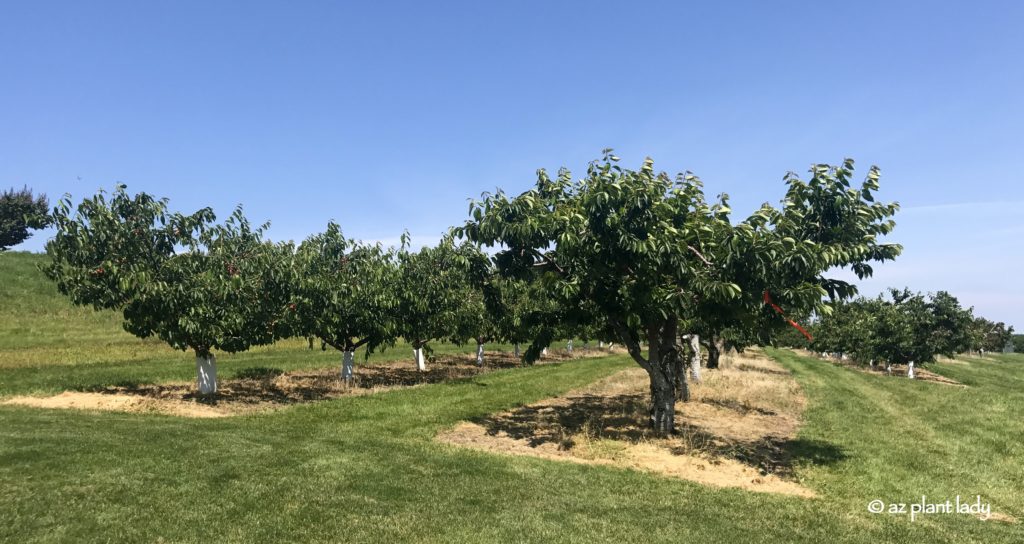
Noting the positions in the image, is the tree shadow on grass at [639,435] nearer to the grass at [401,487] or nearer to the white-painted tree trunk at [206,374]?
the grass at [401,487]

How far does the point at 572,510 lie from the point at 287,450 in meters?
6.22

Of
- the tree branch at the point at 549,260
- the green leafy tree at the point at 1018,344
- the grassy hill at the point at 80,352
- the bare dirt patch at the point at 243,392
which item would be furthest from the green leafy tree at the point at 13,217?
the green leafy tree at the point at 1018,344

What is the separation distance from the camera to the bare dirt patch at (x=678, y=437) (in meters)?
11.5

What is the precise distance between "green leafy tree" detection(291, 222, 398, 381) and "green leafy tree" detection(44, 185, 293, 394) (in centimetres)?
98

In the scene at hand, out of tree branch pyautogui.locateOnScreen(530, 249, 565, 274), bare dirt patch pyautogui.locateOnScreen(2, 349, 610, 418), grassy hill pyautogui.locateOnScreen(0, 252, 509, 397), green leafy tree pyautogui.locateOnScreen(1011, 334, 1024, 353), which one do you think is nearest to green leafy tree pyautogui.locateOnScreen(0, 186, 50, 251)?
grassy hill pyautogui.locateOnScreen(0, 252, 509, 397)

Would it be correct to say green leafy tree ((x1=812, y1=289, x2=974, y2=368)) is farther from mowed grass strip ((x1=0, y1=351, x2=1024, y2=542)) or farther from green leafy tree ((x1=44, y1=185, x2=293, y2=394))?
green leafy tree ((x1=44, y1=185, x2=293, y2=394))

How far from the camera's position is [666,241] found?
34.5 ft

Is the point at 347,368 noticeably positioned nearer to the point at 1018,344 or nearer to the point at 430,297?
the point at 430,297

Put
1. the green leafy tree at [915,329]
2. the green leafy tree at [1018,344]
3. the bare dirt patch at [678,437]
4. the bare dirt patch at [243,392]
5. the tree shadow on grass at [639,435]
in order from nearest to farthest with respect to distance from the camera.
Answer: the bare dirt patch at [678,437] < the tree shadow on grass at [639,435] < the bare dirt patch at [243,392] < the green leafy tree at [915,329] < the green leafy tree at [1018,344]

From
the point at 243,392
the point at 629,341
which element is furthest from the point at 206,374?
the point at 629,341

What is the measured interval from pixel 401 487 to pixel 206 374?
1275cm

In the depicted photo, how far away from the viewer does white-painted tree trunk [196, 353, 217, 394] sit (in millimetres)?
18422

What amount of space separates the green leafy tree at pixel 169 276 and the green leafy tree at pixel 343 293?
981 millimetres

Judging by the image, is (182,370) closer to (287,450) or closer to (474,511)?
(287,450)
